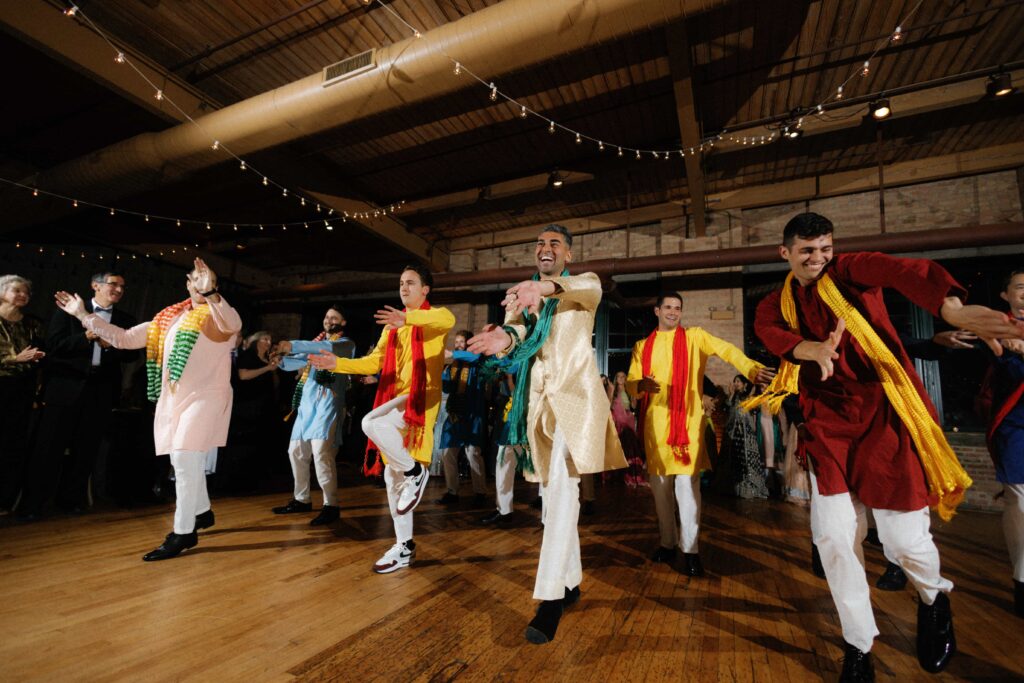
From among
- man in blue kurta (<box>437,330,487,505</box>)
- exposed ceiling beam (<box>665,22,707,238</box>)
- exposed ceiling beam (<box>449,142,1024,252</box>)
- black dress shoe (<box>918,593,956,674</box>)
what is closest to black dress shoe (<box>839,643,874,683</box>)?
black dress shoe (<box>918,593,956,674</box>)

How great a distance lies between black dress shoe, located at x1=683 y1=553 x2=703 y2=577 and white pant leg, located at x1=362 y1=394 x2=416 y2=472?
170cm

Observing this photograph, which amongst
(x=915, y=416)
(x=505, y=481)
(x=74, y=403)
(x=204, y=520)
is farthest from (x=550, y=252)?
(x=74, y=403)

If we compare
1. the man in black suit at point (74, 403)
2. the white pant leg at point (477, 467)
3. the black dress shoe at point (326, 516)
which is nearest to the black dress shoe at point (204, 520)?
the black dress shoe at point (326, 516)

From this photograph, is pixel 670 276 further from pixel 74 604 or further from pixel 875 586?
pixel 74 604

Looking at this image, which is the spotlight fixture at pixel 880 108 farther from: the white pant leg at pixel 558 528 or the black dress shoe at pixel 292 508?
the black dress shoe at pixel 292 508

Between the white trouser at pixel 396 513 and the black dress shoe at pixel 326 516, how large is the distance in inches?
47.7

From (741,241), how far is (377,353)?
626 centimetres

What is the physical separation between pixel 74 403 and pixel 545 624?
4.45m

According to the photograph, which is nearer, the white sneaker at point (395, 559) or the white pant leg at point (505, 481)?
the white sneaker at point (395, 559)

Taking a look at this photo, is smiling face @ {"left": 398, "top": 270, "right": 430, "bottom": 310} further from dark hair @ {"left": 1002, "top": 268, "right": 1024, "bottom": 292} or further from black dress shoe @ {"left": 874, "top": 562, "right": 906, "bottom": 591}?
dark hair @ {"left": 1002, "top": 268, "right": 1024, "bottom": 292}

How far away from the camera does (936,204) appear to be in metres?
6.02

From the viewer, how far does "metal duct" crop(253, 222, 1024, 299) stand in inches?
189

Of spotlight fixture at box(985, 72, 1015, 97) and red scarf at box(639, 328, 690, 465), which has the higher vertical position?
spotlight fixture at box(985, 72, 1015, 97)

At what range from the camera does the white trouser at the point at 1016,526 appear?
2213 millimetres
